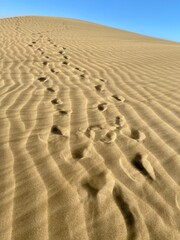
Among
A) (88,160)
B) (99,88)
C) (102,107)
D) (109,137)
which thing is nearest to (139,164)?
(88,160)

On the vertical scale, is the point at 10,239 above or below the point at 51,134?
above

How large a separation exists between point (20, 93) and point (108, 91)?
1350mm

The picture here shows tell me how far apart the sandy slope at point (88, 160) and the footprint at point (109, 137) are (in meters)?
0.01

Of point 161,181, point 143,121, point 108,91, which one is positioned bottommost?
point 108,91

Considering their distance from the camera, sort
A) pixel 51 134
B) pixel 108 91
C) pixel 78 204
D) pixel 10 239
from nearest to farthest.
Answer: pixel 10 239
pixel 78 204
pixel 51 134
pixel 108 91


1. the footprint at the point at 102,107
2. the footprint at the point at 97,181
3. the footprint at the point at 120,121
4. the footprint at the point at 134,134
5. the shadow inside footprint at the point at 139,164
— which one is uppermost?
the footprint at the point at 97,181

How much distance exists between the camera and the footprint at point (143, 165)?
98.6 inches

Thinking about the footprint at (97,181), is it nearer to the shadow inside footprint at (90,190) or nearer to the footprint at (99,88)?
the shadow inside footprint at (90,190)

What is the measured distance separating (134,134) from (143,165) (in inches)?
25.3

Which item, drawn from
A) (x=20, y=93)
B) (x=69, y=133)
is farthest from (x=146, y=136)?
(x=20, y=93)

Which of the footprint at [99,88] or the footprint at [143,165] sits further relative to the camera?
the footprint at [99,88]

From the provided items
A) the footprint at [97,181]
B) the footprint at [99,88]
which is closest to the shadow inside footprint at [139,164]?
the footprint at [97,181]

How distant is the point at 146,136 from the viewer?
3182mm

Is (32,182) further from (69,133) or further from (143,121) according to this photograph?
(143,121)
